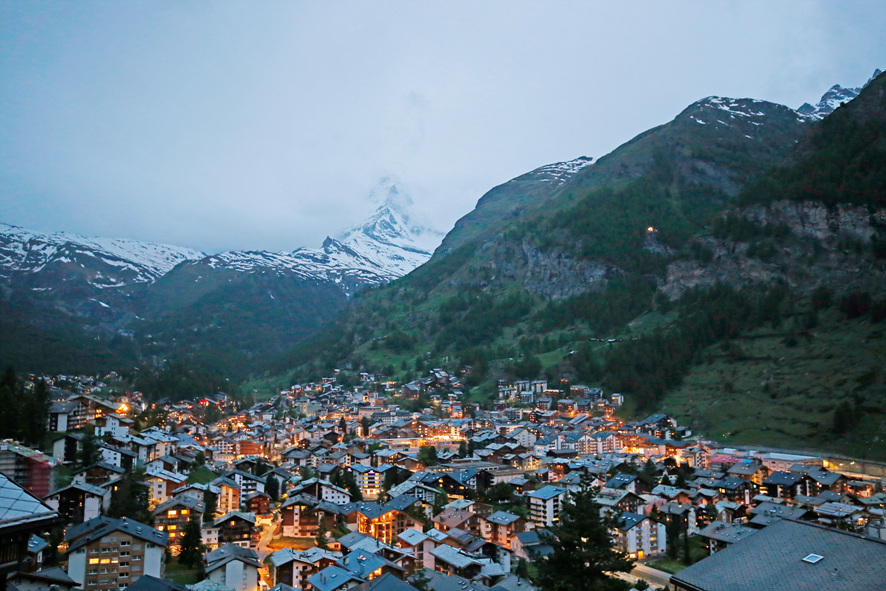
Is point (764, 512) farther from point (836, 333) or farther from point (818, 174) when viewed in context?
point (818, 174)

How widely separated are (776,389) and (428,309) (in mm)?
91545

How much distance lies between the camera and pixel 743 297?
95750 millimetres

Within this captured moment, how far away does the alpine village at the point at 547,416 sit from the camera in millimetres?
30281

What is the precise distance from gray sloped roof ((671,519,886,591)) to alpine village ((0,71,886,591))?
0.06 m

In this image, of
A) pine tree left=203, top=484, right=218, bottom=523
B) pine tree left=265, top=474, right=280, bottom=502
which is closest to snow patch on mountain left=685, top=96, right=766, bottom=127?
pine tree left=265, top=474, right=280, bottom=502

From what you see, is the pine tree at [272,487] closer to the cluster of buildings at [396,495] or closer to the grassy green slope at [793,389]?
the cluster of buildings at [396,495]

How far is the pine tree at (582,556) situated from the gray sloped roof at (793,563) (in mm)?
2381

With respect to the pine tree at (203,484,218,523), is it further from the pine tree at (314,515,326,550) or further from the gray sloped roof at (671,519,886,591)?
the gray sloped roof at (671,519,886,591)

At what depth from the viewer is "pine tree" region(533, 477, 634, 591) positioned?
539 inches

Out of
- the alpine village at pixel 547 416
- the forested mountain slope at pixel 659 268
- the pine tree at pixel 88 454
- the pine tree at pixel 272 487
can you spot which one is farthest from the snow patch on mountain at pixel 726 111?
the pine tree at pixel 88 454

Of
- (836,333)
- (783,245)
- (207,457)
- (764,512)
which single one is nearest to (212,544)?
(207,457)

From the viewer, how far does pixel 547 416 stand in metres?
83.1

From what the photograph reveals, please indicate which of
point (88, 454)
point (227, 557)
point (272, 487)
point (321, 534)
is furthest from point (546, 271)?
point (227, 557)

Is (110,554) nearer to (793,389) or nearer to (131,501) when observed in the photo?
(131,501)
